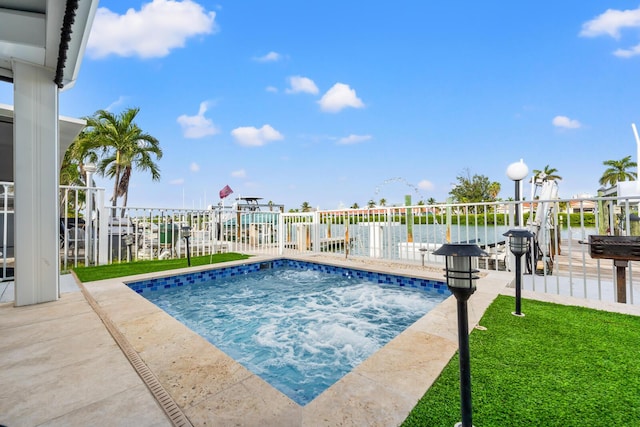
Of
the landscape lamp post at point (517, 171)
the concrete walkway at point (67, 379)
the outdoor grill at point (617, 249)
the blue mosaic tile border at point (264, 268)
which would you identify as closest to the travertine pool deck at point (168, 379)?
the concrete walkway at point (67, 379)

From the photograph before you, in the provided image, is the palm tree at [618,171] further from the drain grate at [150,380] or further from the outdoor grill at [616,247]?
the drain grate at [150,380]

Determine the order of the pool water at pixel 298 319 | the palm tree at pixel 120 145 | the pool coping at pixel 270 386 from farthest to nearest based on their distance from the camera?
the palm tree at pixel 120 145 < the pool water at pixel 298 319 < the pool coping at pixel 270 386

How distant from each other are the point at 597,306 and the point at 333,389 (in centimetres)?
311

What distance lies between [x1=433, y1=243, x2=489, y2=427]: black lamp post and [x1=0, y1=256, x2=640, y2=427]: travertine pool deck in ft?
0.99

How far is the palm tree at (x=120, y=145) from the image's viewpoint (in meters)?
13.5

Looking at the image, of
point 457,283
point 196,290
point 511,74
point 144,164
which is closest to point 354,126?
point 511,74

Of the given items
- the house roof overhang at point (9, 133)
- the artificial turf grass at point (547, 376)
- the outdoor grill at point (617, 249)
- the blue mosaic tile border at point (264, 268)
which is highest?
the house roof overhang at point (9, 133)

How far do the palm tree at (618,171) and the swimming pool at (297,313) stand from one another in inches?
1659

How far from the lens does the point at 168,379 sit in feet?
5.41

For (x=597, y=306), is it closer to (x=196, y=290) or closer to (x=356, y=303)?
(x=356, y=303)

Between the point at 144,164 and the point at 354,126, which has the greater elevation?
the point at 354,126

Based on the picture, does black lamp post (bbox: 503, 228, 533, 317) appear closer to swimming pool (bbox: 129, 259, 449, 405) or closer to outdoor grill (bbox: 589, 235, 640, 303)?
outdoor grill (bbox: 589, 235, 640, 303)

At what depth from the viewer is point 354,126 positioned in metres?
24.1

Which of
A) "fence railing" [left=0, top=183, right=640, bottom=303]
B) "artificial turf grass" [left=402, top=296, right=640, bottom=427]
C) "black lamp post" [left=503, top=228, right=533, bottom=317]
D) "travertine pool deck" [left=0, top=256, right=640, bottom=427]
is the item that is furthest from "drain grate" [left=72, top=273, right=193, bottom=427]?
"fence railing" [left=0, top=183, right=640, bottom=303]
